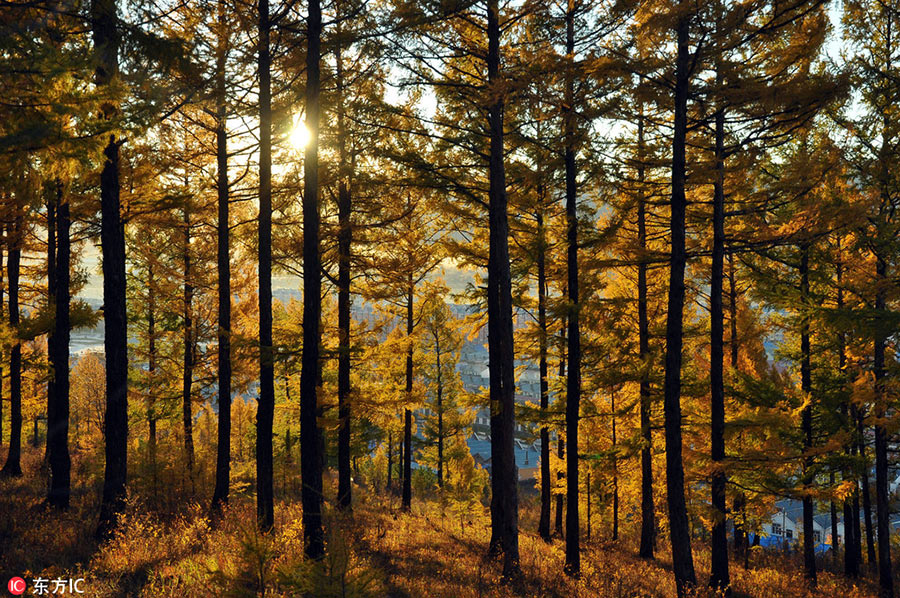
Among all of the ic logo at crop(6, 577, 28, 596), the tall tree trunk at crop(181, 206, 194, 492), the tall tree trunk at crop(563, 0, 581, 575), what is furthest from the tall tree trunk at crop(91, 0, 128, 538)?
the tall tree trunk at crop(563, 0, 581, 575)

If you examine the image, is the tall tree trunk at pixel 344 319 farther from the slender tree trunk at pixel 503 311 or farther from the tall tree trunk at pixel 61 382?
the tall tree trunk at pixel 61 382

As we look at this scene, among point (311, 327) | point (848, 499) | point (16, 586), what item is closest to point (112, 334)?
point (311, 327)

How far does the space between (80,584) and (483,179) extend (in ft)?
36.6

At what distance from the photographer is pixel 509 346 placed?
9750 mm

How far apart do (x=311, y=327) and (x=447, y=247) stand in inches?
219

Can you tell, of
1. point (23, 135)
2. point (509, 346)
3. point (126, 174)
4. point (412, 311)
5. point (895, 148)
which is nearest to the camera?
point (23, 135)

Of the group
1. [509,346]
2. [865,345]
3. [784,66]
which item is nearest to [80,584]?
[509,346]

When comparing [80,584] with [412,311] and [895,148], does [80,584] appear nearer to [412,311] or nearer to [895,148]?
[412,311]

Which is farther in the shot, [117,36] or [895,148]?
[895,148]

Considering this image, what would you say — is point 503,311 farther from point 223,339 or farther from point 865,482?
point 865,482

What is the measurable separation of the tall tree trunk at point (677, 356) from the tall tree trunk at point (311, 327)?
244 inches

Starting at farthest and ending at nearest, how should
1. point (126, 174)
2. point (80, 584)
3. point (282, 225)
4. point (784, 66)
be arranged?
point (282, 225) < point (126, 174) < point (784, 66) < point (80, 584)

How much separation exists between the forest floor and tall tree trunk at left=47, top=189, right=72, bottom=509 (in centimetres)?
48

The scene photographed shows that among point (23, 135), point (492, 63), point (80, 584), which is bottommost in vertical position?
point (80, 584)
